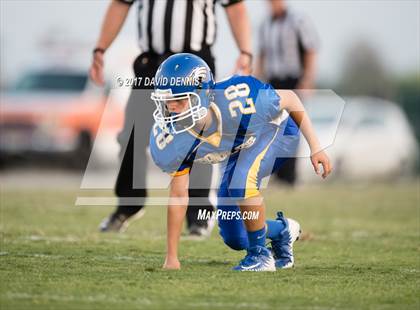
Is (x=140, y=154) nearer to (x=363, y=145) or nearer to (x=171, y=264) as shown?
(x=171, y=264)

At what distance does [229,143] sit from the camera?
4684 millimetres

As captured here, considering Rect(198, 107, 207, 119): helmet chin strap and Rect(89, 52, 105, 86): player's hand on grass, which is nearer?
Rect(198, 107, 207, 119): helmet chin strap

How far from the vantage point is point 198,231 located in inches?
246

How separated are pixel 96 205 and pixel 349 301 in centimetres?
541

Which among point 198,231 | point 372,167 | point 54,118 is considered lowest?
point 372,167

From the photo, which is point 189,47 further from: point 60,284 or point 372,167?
point 372,167

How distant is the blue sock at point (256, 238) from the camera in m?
4.58

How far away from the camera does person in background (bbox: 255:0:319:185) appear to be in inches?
415

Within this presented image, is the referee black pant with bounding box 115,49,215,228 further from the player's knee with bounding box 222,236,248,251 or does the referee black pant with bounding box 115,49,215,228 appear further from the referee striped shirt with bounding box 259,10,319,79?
the referee striped shirt with bounding box 259,10,319,79

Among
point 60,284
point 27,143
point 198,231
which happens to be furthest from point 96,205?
point 27,143

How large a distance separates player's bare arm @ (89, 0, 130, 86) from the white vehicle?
883cm

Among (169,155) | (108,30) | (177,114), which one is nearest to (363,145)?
(108,30)

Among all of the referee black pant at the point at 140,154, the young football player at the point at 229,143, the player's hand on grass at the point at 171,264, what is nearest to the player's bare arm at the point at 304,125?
the young football player at the point at 229,143

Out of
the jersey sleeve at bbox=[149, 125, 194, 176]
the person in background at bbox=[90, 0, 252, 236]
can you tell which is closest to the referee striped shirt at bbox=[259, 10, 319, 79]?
the person in background at bbox=[90, 0, 252, 236]
